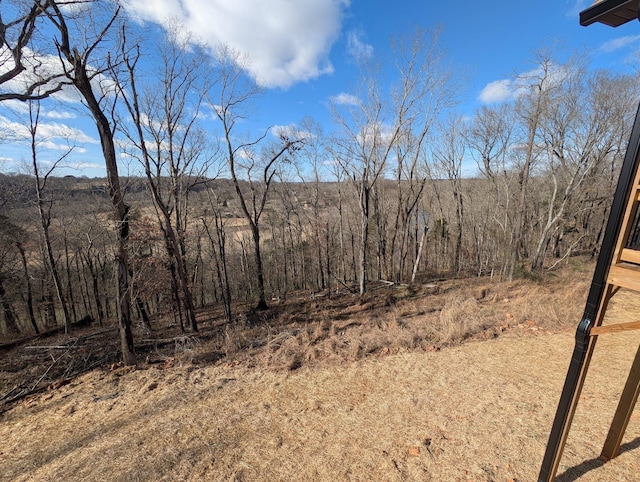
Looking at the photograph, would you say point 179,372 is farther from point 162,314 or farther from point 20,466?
point 162,314

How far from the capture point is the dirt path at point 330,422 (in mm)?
3383

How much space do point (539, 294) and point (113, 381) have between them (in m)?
12.5

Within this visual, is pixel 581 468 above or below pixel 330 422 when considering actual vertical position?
above

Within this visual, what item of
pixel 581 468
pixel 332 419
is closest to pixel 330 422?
pixel 332 419

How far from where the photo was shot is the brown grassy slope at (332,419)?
3396mm

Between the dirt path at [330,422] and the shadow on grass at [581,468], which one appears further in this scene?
the dirt path at [330,422]

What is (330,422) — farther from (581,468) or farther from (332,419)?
(581,468)

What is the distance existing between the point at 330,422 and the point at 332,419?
0.07 meters

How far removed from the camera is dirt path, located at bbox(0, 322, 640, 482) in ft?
11.1

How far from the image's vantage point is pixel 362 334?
7301mm

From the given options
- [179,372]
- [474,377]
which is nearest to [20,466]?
[179,372]

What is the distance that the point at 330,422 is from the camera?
422 cm

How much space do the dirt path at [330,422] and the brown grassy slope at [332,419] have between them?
2 cm

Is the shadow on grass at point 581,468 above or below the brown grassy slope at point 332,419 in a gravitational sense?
above
